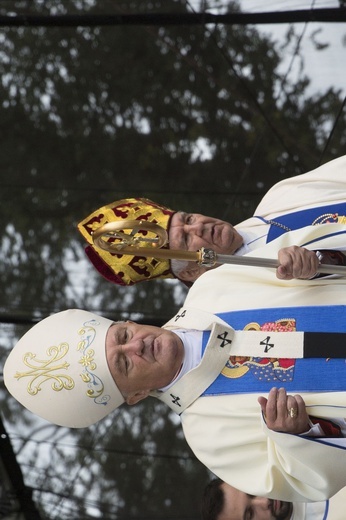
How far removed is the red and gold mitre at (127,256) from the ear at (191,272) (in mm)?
58

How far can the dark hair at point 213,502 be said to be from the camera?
372cm

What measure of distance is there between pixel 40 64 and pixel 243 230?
2.96 metres

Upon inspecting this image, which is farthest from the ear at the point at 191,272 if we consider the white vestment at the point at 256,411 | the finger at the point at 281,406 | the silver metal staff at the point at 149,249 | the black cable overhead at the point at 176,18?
the black cable overhead at the point at 176,18

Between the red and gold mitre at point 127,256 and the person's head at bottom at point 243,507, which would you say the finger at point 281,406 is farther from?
the person's head at bottom at point 243,507

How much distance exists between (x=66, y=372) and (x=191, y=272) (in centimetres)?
83

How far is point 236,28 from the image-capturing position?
214 inches

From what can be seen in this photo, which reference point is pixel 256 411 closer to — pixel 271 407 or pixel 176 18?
pixel 271 407

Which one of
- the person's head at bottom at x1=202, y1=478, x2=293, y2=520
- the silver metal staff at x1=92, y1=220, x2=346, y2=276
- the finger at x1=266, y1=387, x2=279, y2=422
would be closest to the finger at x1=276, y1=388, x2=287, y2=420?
the finger at x1=266, y1=387, x2=279, y2=422

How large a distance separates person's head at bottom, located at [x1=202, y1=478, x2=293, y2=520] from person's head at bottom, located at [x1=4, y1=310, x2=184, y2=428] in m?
1.13

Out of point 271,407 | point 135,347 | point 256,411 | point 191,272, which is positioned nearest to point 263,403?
point 271,407

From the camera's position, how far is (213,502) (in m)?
3.75

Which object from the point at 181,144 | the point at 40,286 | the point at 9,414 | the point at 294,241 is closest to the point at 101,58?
the point at 181,144

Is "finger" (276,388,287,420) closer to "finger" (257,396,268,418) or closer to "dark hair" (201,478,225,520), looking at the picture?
"finger" (257,396,268,418)

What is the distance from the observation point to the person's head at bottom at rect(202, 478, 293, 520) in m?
3.68
